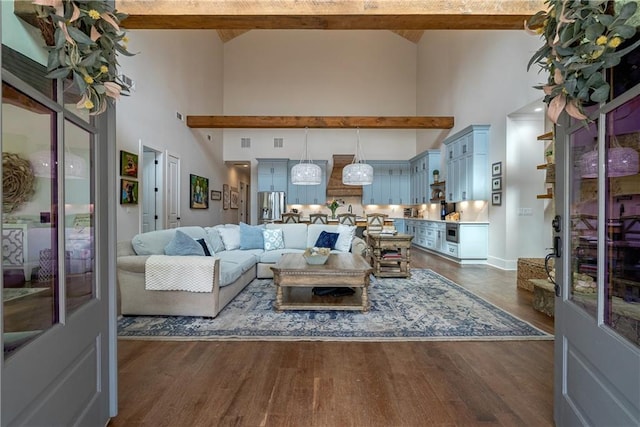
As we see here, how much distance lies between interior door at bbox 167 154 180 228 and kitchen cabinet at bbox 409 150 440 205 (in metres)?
6.28

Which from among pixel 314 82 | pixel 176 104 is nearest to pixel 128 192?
pixel 176 104

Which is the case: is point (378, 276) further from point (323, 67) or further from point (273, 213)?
point (323, 67)

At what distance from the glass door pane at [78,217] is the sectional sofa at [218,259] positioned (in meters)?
1.66

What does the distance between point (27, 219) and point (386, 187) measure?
955 centimetres

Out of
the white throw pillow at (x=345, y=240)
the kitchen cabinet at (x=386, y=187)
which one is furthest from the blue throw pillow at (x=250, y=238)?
the kitchen cabinet at (x=386, y=187)

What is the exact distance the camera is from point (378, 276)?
488cm

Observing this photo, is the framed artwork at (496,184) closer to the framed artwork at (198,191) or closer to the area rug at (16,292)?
the area rug at (16,292)

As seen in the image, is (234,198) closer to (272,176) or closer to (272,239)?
(272,176)

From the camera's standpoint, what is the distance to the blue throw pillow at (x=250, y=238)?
16.3 feet

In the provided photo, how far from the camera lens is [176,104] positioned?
22.1 feet

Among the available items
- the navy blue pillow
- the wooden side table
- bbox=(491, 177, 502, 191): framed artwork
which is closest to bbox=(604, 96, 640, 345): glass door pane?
the wooden side table

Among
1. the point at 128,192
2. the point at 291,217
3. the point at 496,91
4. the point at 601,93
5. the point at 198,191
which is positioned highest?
the point at 496,91

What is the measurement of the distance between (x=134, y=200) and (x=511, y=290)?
585 centimetres

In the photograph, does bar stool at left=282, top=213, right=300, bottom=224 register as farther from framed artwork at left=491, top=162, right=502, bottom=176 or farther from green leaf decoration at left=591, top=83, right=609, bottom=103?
green leaf decoration at left=591, top=83, right=609, bottom=103
